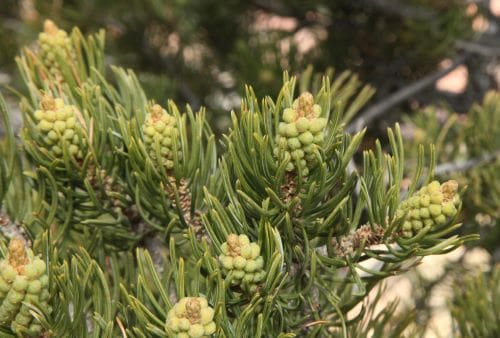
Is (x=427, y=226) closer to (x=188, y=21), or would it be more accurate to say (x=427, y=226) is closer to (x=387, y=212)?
(x=387, y=212)

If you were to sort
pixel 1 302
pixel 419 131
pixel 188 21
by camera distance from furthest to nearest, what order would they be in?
pixel 188 21 < pixel 419 131 < pixel 1 302

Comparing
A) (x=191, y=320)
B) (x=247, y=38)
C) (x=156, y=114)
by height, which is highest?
(x=247, y=38)

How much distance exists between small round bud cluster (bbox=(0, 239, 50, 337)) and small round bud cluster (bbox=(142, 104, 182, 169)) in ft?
0.27

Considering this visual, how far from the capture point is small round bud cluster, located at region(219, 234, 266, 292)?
0.89 feet

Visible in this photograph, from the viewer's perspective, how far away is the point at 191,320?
0.24 meters

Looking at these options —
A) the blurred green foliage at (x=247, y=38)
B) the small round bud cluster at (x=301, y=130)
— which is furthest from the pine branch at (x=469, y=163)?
the small round bud cluster at (x=301, y=130)

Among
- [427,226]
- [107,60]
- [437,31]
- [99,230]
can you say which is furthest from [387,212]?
[107,60]

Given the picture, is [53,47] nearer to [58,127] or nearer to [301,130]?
[58,127]

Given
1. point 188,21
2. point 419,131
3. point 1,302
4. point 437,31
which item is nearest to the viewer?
point 1,302

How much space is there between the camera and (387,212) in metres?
Answer: 0.31

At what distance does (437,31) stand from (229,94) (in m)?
0.32

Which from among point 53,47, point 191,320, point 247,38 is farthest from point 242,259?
point 247,38

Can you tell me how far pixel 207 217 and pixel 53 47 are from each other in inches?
6.9

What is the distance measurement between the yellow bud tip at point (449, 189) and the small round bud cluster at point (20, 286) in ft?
0.60
